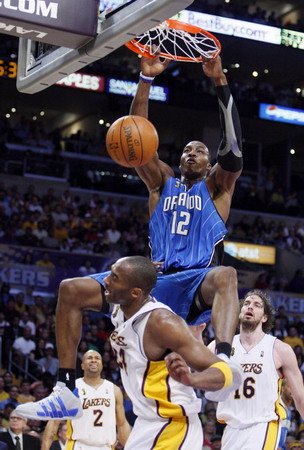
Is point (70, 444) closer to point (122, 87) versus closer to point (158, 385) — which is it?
point (158, 385)

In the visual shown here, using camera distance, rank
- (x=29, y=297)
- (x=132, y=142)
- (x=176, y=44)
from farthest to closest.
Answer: (x=29, y=297) → (x=176, y=44) → (x=132, y=142)

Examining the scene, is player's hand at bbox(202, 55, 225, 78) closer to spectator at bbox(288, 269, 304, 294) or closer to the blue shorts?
the blue shorts

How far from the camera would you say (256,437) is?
7.14m

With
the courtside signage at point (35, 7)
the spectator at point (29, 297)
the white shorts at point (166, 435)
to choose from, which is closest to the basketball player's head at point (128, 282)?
the white shorts at point (166, 435)

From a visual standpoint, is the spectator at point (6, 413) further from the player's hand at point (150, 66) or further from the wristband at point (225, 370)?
the wristband at point (225, 370)

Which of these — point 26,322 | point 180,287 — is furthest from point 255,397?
point 26,322

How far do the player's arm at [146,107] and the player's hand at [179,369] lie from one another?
224 cm

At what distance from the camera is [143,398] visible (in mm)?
5207

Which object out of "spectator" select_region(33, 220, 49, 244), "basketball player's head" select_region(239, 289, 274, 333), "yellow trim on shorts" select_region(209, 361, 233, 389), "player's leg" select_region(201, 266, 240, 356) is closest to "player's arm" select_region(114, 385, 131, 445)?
"basketball player's head" select_region(239, 289, 274, 333)

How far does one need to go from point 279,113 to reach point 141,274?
23.1 metres

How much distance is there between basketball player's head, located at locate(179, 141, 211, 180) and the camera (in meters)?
6.59

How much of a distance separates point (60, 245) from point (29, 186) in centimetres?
263

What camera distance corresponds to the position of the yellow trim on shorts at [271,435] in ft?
23.4

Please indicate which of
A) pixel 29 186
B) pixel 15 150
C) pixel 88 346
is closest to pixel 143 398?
pixel 88 346
